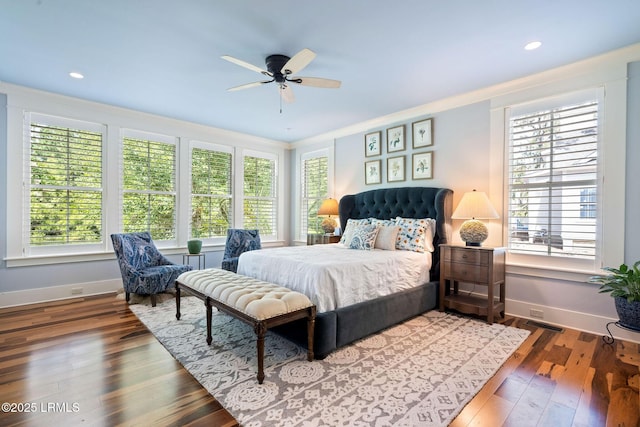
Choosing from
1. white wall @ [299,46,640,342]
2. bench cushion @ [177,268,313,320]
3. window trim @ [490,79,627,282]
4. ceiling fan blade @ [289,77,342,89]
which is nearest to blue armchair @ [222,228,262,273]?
bench cushion @ [177,268,313,320]

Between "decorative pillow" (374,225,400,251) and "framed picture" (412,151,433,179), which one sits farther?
"framed picture" (412,151,433,179)

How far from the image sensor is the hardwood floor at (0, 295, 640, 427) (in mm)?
1742

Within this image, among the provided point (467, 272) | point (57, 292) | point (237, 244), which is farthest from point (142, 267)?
point (467, 272)

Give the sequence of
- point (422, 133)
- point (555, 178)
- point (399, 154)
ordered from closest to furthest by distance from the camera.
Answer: point (555, 178) < point (422, 133) < point (399, 154)

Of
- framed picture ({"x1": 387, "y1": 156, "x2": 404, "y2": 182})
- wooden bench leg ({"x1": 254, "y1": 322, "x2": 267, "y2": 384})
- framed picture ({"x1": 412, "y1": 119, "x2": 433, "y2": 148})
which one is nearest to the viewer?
wooden bench leg ({"x1": 254, "y1": 322, "x2": 267, "y2": 384})

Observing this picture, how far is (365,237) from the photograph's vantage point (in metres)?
3.85

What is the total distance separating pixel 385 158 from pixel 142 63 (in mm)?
3481

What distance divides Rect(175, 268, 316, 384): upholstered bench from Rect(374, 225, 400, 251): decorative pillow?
5.55ft

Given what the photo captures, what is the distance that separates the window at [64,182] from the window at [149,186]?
343 millimetres

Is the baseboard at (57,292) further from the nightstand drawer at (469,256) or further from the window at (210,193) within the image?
the nightstand drawer at (469,256)

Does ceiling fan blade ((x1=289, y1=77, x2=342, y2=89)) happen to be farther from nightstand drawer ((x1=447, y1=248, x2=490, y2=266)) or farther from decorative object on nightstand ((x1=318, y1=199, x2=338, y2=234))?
decorative object on nightstand ((x1=318, y1=199, x2=338, y2=234))

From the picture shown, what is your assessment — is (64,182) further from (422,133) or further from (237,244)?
(422,133)

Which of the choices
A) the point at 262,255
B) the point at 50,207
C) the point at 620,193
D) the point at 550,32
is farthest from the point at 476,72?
the point at 50,207

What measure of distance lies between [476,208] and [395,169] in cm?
155
